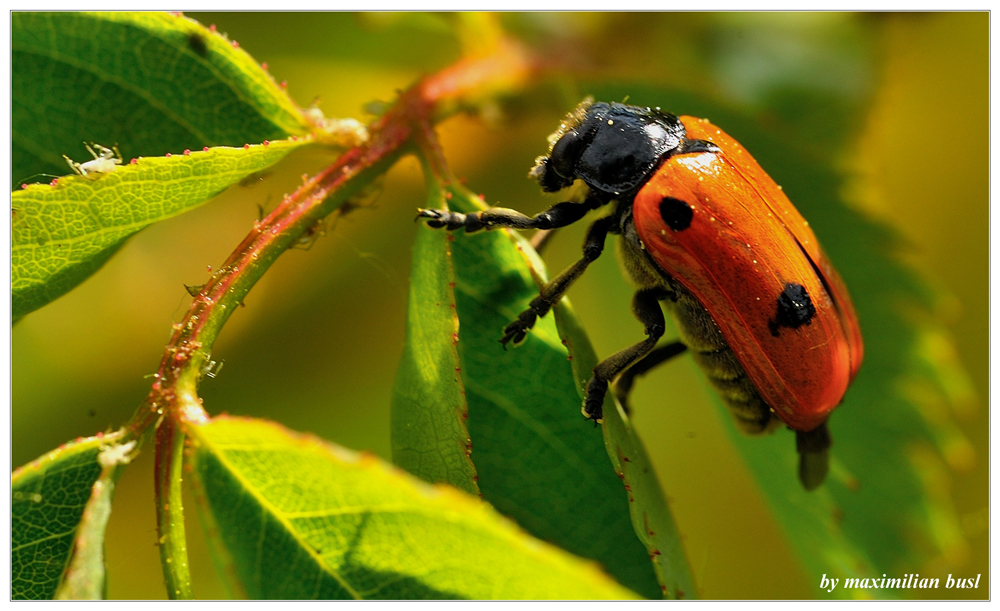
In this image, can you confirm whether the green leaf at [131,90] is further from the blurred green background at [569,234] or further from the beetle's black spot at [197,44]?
the blurred green background at [569,234]

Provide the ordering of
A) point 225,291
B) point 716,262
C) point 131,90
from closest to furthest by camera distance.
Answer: point 225,291
point 131,90
point 716,262

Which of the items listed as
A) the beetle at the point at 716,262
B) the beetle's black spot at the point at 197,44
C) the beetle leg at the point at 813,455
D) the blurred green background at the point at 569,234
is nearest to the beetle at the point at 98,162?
the beetle's black spot at the point at 197,44

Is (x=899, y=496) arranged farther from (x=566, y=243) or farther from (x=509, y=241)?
(x=509, y=241)

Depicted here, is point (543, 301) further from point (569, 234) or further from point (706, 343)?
point (569, 234)

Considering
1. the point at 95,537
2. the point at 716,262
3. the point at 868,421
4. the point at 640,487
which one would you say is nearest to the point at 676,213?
the point at 716,262

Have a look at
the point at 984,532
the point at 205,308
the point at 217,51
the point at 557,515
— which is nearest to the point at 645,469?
the point at 557,515
